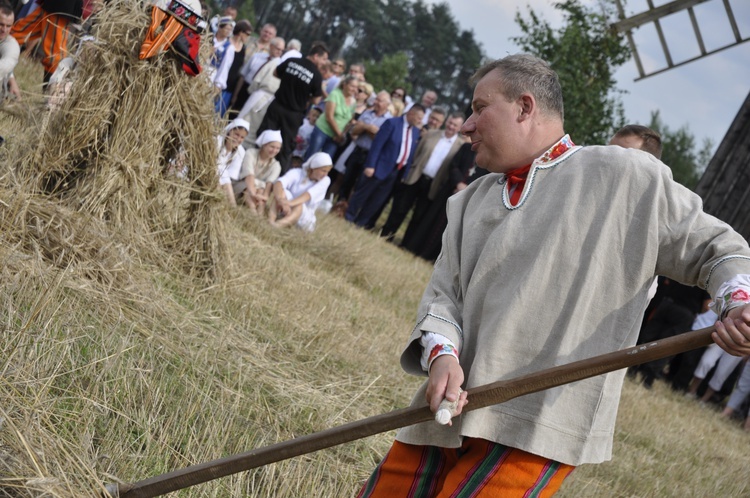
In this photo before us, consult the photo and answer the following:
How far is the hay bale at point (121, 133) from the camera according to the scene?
223 inches

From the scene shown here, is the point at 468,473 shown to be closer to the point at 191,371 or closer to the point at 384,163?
the point at 191,371

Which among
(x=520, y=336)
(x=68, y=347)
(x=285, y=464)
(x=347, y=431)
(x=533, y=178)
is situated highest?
(x=533, y=178)

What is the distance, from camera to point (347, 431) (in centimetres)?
260

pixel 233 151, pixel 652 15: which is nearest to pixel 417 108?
pixel 233 151

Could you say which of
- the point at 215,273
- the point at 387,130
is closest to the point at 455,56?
the point at 387,130

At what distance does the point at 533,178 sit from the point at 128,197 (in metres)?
3.65

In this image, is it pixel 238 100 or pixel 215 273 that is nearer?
pixel 215 273

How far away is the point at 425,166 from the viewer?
484 inches

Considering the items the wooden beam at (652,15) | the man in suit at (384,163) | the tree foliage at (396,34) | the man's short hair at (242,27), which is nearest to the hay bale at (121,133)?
the man's short hair at (242,27)

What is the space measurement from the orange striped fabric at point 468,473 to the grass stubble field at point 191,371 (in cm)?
97

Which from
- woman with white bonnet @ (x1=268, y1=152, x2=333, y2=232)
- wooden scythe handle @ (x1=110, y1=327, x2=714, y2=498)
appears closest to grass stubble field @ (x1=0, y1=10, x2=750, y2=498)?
wooden scythe handle @ (x1=110, y1=327, x2=714, y2=498)

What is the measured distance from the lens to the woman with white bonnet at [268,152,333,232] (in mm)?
9188

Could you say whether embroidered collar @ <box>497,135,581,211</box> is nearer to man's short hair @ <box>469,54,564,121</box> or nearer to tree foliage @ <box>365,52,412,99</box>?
man's short hair @ <box>469,54,564,121</box>

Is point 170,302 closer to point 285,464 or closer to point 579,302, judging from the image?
point 285,464
